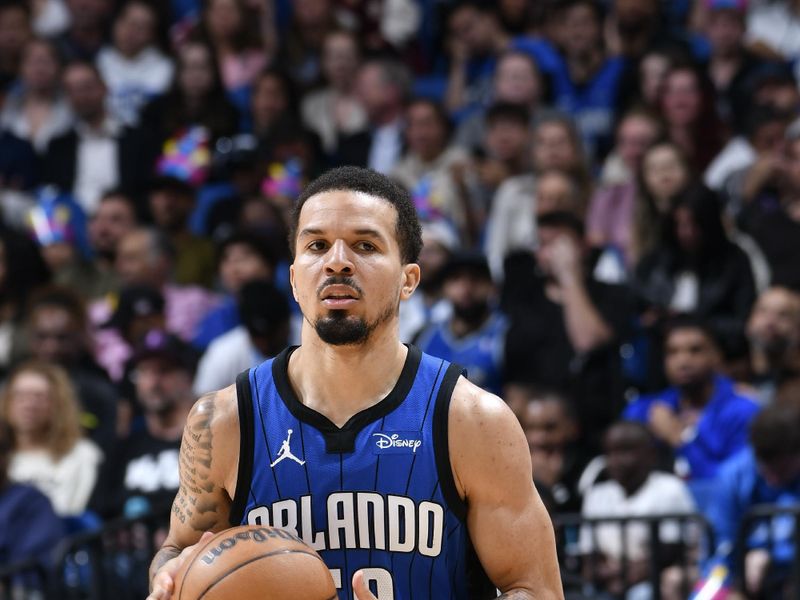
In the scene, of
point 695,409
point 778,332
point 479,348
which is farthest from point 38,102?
point 778,332

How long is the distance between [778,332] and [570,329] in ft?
3.73

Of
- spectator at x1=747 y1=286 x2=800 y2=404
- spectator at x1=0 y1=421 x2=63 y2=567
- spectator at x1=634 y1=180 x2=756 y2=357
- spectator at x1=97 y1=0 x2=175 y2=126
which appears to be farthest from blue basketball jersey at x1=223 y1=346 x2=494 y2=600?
spectator at x1=97 y1=0 x2=175 y2=126

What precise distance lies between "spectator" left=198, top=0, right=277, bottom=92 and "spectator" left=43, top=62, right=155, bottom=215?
94 cm

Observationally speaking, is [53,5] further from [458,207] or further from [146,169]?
[458,207]

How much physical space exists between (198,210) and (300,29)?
6.74 ft

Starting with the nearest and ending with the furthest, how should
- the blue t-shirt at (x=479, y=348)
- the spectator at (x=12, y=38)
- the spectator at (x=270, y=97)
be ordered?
the blue t-shirt at (x=479, y=348)
the spectator at (x=270, y=97)
the spectator at (x=12, y=38)

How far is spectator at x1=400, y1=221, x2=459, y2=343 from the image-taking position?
350 inches

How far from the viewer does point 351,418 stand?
4004mm

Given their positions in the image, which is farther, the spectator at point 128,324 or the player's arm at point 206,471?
the spectator at point 128,324

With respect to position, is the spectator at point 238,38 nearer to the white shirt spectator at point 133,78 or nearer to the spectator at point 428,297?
the white shirt spectator at point 133,78

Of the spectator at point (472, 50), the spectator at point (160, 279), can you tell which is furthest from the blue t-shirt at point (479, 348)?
the spectator at point (472, 50)

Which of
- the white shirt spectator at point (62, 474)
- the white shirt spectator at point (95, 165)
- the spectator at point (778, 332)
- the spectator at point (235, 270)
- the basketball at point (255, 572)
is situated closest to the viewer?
the basketball at point (255, 572)

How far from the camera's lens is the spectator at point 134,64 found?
12258 mm

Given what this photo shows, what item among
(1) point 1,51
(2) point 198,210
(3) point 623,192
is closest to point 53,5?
(1) point 1,51
